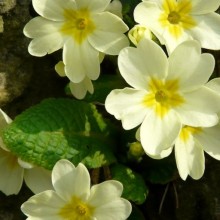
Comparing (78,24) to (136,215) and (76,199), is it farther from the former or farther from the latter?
(136,215)

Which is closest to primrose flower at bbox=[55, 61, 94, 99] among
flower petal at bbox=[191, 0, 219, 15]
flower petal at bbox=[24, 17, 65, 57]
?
flower petal at bbox=[24, 17, 65, 57]

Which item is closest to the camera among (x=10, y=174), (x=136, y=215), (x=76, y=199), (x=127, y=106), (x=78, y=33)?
(x=127, y=106)

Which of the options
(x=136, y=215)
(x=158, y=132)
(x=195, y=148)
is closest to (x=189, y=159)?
(x=195, y=148)

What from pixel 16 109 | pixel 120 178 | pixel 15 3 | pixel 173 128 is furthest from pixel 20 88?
pixel 173 128

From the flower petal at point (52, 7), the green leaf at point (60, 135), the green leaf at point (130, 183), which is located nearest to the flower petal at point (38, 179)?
the green leaf at point (60, 135)

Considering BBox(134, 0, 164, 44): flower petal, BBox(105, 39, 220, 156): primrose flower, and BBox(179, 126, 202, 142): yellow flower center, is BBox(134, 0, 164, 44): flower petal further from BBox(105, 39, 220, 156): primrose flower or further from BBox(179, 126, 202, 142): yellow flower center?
BBox(179, 126, 202, 142): yellow flower center

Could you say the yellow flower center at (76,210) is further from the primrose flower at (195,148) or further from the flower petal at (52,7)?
the flower petal at (52,7)
